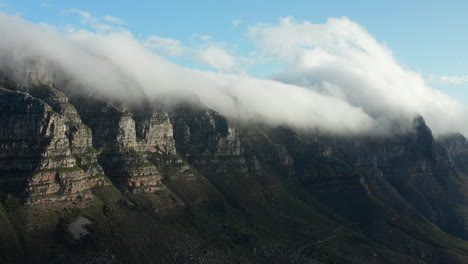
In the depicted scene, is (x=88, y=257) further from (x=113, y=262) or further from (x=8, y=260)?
(x=8, y=260)

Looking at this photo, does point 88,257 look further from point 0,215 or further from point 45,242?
point 0,215

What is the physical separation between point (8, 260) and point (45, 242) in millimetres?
18761

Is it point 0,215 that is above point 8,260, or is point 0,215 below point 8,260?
above

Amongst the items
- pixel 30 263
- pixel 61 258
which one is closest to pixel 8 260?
pixel 30 263

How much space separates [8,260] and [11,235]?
13552mm

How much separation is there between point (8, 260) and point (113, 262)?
38.1 meters

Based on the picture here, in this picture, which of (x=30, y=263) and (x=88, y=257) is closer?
(x=30, y=263)

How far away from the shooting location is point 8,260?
181 meters

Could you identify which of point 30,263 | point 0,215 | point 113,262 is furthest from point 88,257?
point 0,215

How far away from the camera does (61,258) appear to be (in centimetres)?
19288

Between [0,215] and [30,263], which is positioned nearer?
[30,263]

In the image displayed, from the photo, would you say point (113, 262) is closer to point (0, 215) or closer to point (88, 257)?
point (88, 257)

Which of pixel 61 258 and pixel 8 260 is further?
pixel 61 258

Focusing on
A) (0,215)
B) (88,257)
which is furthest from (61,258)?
(0,215)
